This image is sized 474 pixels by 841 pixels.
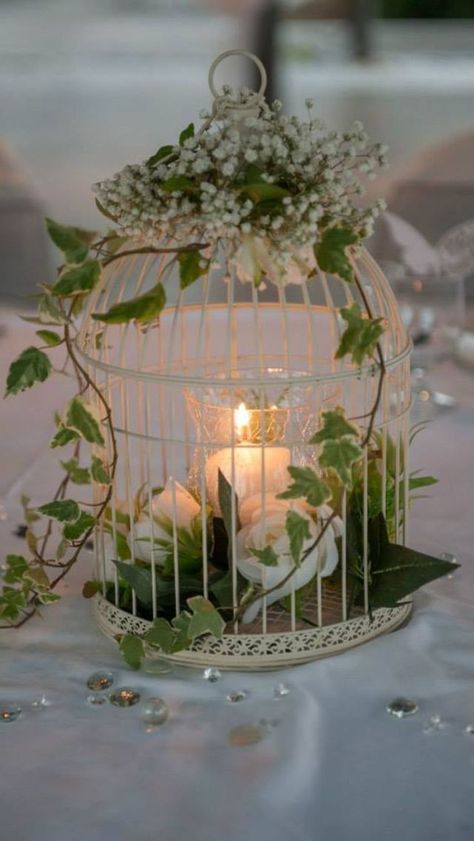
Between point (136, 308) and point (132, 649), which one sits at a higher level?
point (136, 308)

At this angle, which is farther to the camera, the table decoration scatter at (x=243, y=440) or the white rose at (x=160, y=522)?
the white rose at (x=160, y=522)

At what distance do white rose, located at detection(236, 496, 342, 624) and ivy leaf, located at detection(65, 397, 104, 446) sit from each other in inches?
6.1

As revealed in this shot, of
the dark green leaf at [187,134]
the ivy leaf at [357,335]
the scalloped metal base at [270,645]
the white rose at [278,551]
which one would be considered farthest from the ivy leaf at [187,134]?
the scalloped metal base at [270,645]

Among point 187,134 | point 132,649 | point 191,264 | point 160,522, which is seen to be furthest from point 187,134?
point 132,649

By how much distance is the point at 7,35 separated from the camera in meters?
10.6

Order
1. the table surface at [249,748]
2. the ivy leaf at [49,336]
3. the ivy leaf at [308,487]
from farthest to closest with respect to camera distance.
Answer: the ivy leaf at [49,336]
the ivy leaf at [308,487]
the table surface at [249,748]

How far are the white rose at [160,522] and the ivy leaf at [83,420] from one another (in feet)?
0.36

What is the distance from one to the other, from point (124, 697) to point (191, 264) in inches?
14.4

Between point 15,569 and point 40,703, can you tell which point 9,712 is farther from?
point 15,569

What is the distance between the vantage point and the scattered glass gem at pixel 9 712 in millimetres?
899

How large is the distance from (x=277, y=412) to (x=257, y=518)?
0.43ft

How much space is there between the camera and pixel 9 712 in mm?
904

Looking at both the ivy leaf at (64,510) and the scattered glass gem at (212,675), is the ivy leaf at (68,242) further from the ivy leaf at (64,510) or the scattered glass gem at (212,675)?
the scattered glass gem at (212,675)

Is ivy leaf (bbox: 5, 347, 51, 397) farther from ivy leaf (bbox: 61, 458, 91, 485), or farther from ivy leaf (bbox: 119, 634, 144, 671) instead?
ivy leaf (bbox: 119, 634, 144, 671)
